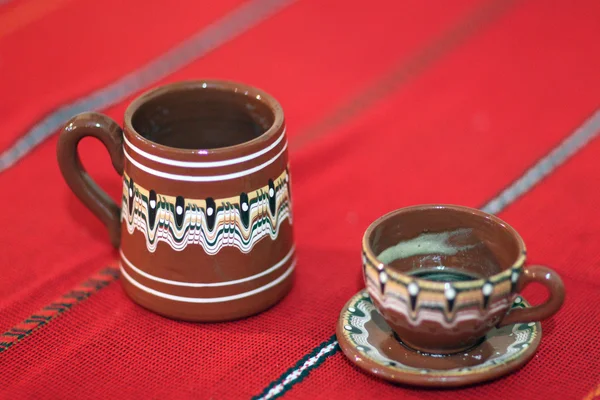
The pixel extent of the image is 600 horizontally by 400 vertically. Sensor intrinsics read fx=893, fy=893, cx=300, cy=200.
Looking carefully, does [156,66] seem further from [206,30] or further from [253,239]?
[253,239]

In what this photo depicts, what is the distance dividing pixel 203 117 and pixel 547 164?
1.06 feet

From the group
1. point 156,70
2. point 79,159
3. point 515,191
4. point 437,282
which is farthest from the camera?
point 156,70

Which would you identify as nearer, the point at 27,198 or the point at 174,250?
the point at 174,250

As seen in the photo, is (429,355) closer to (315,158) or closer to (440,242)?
(440,242)

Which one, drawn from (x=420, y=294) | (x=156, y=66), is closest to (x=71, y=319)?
(x=420, y=294)

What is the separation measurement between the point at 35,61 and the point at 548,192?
0.55 metres

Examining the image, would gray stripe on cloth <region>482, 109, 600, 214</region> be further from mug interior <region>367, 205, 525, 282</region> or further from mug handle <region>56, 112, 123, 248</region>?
mug handle <region>56, 112, 123, 248</region>

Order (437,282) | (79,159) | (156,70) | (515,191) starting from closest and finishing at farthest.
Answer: (437,282)
(79,159)
(515,191)
(156,70)

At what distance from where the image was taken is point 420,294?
0.53 meters

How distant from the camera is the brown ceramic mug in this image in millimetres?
598

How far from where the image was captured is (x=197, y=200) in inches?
23.5

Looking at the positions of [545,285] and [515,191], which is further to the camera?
[515,191]

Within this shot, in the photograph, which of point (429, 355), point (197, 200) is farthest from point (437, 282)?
point (197, 200)

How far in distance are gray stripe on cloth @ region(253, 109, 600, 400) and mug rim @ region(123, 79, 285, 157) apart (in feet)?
0.48
